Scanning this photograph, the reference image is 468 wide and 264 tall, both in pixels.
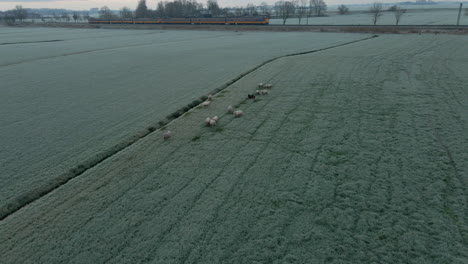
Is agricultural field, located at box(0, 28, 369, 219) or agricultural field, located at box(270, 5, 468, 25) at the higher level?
agricultural field, located at box(270, 5, 468, 25)

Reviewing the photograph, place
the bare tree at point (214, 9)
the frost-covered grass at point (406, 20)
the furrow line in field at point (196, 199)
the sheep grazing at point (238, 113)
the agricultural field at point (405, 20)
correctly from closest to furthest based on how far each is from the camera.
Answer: the furrow line in field at point (196, 199), the sheep grazing at point (238, 113), the frost-covered grass at point (406, 20), the agricultural field at point (405, 20), the bare tree at point (214, 9)

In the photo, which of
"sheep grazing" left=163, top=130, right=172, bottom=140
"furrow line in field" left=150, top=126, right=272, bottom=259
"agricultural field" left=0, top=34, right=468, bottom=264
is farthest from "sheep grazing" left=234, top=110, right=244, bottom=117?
"furrow line in field" left=150, top=126, right=272, bottom=259

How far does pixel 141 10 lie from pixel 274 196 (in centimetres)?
15458

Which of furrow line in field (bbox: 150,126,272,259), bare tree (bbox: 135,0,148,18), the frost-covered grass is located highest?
bare tree (bbox: 135,0,148,18)

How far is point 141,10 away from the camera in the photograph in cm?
14025

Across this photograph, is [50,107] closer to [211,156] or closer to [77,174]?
[77,174]

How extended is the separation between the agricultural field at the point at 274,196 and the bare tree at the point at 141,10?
142350mm

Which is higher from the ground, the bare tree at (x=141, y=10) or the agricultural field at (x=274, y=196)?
the bare tree at (x=141, y=10)

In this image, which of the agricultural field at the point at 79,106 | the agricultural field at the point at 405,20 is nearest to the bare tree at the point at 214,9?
the agricultural field at the point at 405,20

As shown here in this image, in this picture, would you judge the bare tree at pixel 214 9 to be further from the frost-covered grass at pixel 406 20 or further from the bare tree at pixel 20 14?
the bare tree at pixel 20 14

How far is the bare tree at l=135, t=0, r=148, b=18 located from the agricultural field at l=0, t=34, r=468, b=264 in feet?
467

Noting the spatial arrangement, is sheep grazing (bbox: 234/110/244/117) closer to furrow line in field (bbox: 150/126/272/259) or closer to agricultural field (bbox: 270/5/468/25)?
furrow line in field (bbox: 150/126/272/259)

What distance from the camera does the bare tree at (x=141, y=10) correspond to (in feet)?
447

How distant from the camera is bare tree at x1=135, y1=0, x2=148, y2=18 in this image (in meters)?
136
